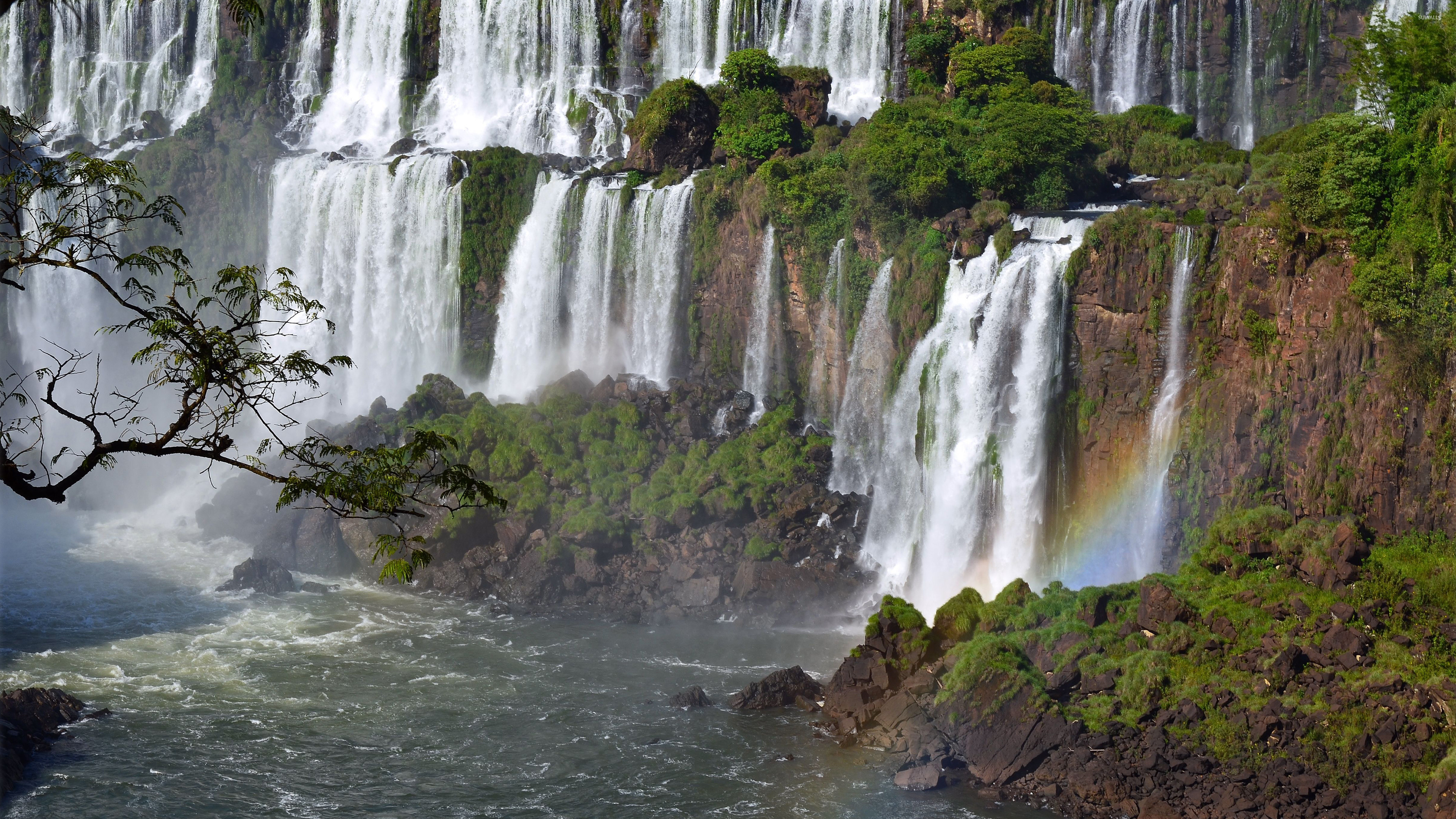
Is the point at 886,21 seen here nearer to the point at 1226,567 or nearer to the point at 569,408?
the point at 569,408

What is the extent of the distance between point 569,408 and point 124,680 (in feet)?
53.6

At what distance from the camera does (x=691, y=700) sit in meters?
29.2

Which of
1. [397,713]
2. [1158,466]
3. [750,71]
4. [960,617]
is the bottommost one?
[397,713]

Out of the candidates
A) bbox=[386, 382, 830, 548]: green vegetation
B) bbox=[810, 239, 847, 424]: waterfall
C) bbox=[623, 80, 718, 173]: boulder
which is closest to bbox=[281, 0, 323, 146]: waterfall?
bbox=[623, 80, 718, 173]: boulder

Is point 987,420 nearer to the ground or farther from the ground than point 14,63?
nearer to the ground

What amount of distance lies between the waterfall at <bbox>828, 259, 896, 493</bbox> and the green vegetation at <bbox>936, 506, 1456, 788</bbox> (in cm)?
1075

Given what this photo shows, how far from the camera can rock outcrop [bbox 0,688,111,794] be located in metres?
25.1

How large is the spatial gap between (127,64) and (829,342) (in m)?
42.8

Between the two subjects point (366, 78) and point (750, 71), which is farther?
point (366, 78)

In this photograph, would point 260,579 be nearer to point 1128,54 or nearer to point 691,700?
point 691,700

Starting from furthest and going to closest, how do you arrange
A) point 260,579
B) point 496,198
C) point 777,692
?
point 496,198 < point 260,579 < point 777,692

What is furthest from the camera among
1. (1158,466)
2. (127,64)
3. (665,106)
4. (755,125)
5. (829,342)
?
(127,64)

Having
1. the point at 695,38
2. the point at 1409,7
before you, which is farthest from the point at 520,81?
the point at 1409,7

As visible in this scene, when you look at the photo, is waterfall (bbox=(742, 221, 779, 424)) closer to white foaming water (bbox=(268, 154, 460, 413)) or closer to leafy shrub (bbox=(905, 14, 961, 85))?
leafy shrub (bbox=(905, 14, 961, 85))
